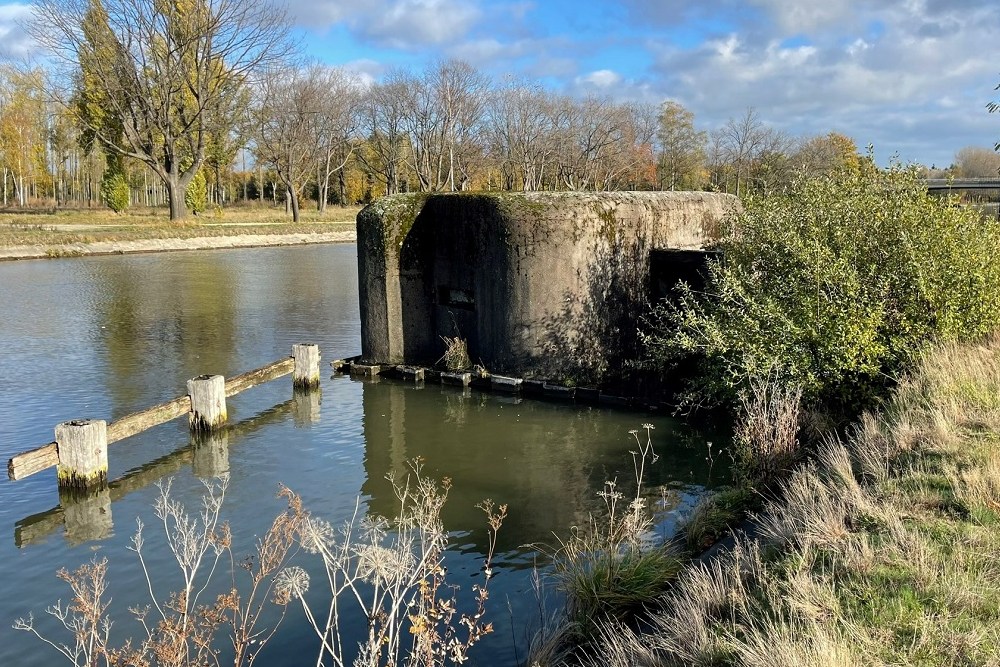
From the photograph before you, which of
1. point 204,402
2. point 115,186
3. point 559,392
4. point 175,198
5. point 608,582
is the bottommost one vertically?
point 608,582

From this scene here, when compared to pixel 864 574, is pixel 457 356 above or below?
above

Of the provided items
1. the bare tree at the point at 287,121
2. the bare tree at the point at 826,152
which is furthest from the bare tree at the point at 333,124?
the bare tree at the point at 826,152

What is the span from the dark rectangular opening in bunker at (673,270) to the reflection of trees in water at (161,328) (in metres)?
7.81

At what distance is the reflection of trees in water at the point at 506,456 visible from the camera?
9.01 metres

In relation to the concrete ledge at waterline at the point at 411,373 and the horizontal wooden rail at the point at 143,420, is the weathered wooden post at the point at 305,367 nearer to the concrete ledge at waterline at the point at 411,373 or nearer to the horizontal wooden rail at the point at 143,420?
the horizontal wooden rail at the point at 143,420

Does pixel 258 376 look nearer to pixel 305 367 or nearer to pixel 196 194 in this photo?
pixel 305 367

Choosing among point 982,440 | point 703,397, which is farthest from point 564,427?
point 982,440

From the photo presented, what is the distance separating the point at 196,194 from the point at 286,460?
2198 inches

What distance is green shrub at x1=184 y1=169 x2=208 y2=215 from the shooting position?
60938 mm

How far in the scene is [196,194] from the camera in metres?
61.5

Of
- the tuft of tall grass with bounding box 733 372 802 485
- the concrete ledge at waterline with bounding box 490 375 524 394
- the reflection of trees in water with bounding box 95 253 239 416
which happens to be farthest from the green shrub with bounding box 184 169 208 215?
the tuft of tall grass with bounding box 733 372 802 485

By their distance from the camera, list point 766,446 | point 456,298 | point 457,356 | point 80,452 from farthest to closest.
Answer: point 456,298, point 457,356, point 80,452, point 766,446

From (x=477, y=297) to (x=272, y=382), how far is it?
13.0 ft

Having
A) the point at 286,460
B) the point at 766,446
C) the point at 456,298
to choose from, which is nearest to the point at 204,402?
the point at 286,460
